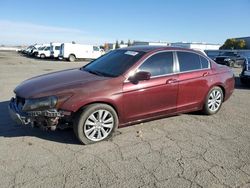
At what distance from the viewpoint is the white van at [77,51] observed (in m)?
30.4

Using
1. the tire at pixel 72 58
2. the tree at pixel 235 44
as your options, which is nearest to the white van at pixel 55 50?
the tire at pixel 72 58

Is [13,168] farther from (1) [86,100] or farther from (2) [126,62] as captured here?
(2) [126,62]

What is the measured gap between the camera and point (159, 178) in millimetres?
3262

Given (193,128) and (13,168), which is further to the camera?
(193,128)

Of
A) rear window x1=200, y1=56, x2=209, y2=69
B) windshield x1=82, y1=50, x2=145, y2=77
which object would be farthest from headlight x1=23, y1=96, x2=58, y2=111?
rear window x1=200, y1=56, x2=209, y2=69

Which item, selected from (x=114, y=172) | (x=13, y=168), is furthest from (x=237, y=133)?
(x=13, y=168)

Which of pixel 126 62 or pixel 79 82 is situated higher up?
pixel 126 62

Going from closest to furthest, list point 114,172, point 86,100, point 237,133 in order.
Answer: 1. point 114,172
2. point 86,100
3. point 237,133

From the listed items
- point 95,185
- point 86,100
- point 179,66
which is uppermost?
point 179,66

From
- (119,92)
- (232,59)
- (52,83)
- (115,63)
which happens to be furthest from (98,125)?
(232,59)

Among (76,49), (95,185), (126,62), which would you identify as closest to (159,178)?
(95,185)

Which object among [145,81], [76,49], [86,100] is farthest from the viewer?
[76,49]

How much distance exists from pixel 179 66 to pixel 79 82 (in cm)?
211

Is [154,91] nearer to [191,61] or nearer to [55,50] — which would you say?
[191,61]
